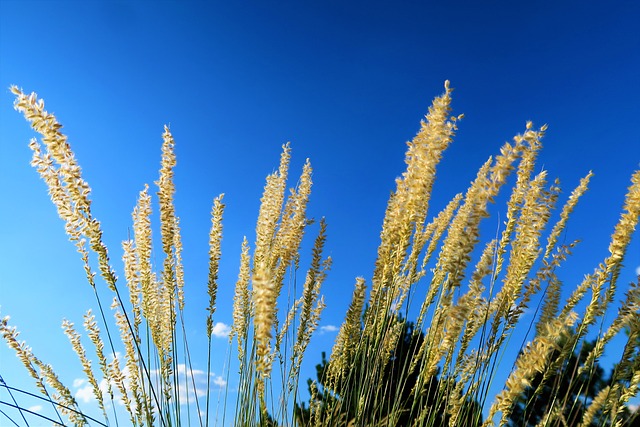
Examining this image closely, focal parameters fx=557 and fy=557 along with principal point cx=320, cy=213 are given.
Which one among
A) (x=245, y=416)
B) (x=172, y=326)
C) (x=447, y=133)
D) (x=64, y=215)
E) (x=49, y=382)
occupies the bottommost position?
(x=245, y=416)

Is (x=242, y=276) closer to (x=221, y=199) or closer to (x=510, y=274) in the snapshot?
(x=221, y=199)

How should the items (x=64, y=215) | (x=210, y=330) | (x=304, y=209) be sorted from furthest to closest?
(x=210, y=330) < (x=304, y=209) < (x=64, y=215)

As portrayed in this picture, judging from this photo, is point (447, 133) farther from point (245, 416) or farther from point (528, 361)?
point (245, 416)

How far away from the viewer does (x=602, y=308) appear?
2486 mm

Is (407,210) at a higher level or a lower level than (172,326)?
higher

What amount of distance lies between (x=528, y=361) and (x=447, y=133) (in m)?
0.96

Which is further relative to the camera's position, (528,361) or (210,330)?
(210,330)

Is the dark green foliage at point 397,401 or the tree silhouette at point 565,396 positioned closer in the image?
the tree silhouette at point 565,396

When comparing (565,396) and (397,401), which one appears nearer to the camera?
(565,396)

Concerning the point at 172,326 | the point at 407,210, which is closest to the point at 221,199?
the point at 172,326

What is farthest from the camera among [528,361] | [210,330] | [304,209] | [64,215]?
[210,330]

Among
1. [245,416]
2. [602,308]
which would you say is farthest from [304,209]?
[602,308]

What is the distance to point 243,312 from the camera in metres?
3.41

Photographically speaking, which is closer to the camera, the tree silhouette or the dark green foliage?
the tree silhouette
